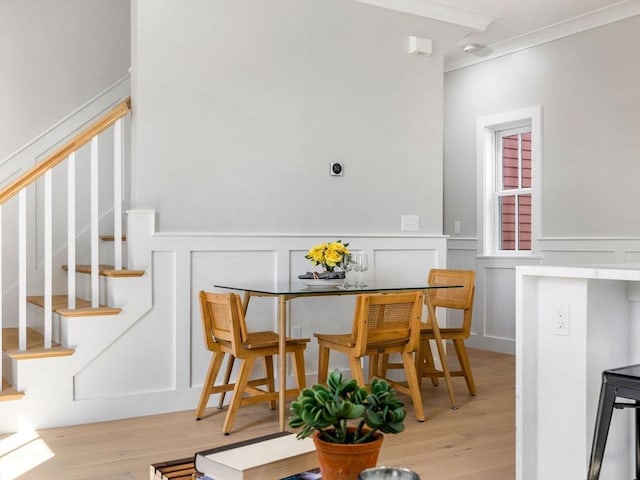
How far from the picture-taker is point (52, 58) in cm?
483

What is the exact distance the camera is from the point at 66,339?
350 centimetres

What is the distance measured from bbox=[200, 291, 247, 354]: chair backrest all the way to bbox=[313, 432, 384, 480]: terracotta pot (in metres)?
2.07

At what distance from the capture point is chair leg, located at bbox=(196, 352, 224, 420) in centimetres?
354

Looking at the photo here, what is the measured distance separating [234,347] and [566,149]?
135 inches

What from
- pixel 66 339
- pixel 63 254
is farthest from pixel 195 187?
pixel 63 254

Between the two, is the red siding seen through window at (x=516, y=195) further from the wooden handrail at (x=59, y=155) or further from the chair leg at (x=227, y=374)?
the wooden handrail at (x=59, y=155)

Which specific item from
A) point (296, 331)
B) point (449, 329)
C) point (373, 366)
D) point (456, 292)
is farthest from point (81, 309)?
point (456, 292)

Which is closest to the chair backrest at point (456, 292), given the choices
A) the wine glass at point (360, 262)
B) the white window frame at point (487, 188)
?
the wine glass at point (360, 262)

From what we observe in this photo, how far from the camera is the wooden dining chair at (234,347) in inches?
129

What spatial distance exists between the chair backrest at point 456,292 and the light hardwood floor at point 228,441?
1.84ft

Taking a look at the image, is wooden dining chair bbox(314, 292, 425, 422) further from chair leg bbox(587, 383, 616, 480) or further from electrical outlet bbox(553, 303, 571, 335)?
chair leg bbox(587, 383, 616, 480)

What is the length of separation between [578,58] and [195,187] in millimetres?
3333

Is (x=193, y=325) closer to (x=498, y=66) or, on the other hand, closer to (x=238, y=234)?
(x=238, y=234)

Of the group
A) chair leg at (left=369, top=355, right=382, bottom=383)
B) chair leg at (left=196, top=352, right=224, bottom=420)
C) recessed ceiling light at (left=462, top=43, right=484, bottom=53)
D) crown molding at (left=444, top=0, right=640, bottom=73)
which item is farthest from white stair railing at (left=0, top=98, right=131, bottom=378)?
crown molding at (left=444, top=0, right=640, bottom=73)
